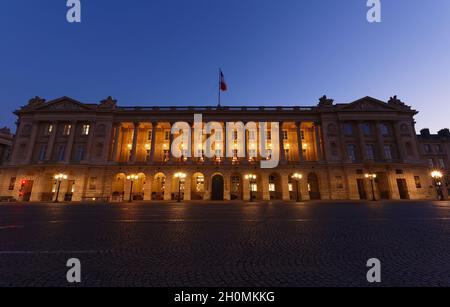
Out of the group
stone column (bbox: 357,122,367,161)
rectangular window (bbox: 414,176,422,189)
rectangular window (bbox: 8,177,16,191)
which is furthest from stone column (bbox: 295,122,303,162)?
rectangular window (bbox: 8,177,16,191)

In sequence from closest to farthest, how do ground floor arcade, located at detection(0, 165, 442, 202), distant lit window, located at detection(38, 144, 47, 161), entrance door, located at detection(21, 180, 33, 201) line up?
ground floor arcade, located at detection(0, 165, 442, 202) → entrance door, located at detection(21, 180, 33, 201) → distant lit window, located at detection(38, 144, 47, 161)

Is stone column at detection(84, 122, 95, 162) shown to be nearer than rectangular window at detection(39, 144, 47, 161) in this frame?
Yes

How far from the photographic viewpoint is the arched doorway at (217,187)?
120ft

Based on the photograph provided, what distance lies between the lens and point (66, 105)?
39094mm

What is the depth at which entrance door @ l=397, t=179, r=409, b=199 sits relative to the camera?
35.6 metres

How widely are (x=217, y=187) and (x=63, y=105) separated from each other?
34116 millimetres

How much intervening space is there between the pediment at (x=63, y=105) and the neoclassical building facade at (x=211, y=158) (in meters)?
0.17

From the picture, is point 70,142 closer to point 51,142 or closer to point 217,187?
point 51,142

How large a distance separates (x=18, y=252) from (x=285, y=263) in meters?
6.62

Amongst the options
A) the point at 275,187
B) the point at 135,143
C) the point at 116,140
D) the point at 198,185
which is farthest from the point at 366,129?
the point at 116,140

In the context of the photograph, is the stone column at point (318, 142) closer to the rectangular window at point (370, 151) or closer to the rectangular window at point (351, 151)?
the rectangular window at point (351, 151)

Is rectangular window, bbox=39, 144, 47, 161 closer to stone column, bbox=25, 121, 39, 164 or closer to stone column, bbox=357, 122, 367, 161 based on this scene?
stone column, bbox=25, 121, 39, 164

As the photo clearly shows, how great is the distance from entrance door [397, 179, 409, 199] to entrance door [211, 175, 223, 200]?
32319 millimetres

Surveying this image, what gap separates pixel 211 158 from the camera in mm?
37781
